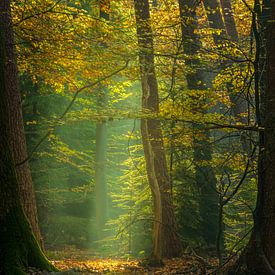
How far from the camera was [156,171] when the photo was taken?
1166cm

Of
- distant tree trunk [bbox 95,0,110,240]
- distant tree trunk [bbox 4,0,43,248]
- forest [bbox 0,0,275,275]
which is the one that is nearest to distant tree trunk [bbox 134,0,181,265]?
forest [bbox 0,0,275,275]

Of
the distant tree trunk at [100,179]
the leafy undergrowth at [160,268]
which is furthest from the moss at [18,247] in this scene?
the distant tree trunk at [100,179]

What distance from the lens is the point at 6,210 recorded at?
6.44 metres

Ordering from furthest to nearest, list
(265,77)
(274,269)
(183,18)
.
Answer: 1. (183,18)
2. (265,77)
3. (274,269)

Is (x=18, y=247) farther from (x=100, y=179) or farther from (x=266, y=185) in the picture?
(x=100, y=179)

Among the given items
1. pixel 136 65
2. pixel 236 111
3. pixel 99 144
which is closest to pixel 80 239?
pixel 99 144

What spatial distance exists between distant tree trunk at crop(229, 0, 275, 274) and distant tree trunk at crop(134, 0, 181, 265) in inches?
131

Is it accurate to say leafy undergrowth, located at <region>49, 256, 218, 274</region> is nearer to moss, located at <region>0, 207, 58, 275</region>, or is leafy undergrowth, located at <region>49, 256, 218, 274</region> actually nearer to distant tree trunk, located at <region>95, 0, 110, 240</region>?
moss, located at <region>0, 207, 58, 275</region>

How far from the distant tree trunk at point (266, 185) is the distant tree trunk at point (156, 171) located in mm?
3339

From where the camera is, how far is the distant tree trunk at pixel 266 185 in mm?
7422

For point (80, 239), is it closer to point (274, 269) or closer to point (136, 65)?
point (136, 65)

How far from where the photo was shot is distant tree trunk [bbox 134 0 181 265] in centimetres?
1084

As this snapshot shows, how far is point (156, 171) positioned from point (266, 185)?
14.6 ft

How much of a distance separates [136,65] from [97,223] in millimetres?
10656
